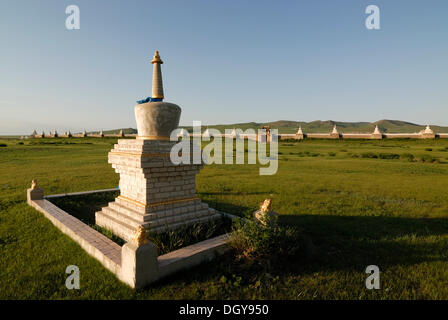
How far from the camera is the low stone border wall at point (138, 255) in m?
4.64

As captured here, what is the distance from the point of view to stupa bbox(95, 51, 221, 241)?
22.6ft

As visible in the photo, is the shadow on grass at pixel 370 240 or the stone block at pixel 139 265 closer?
the stone block at pixel 139 265

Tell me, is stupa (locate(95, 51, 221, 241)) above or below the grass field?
above

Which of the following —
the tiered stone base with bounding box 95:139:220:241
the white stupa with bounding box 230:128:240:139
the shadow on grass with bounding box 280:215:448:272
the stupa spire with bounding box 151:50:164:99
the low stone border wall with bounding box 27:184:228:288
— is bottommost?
the shadow on grass with bounding box 280:215:448:272

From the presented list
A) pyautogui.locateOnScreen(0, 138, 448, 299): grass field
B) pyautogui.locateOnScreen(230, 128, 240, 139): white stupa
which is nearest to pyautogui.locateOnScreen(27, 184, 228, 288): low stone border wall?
pyautogui.locateOnScreen(0, 138, 448, 299): grass field

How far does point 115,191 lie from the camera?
1314 centimetres

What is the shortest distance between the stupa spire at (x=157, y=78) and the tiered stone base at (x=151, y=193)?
1582 millimetres

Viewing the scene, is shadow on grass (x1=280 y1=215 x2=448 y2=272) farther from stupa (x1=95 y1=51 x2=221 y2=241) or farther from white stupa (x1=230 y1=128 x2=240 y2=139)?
white stupa (x1=230 y1=128 x2=240 y2=139)

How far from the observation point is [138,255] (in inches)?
180

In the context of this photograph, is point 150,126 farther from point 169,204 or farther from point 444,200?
point 444,200

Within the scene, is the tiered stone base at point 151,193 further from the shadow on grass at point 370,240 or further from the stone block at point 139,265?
the shadow on grass at point 370,240

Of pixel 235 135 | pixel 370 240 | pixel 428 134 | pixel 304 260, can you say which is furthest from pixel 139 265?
pixel 428 134

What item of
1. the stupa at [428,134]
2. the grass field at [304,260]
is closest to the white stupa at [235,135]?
the stupa at [428,134]
